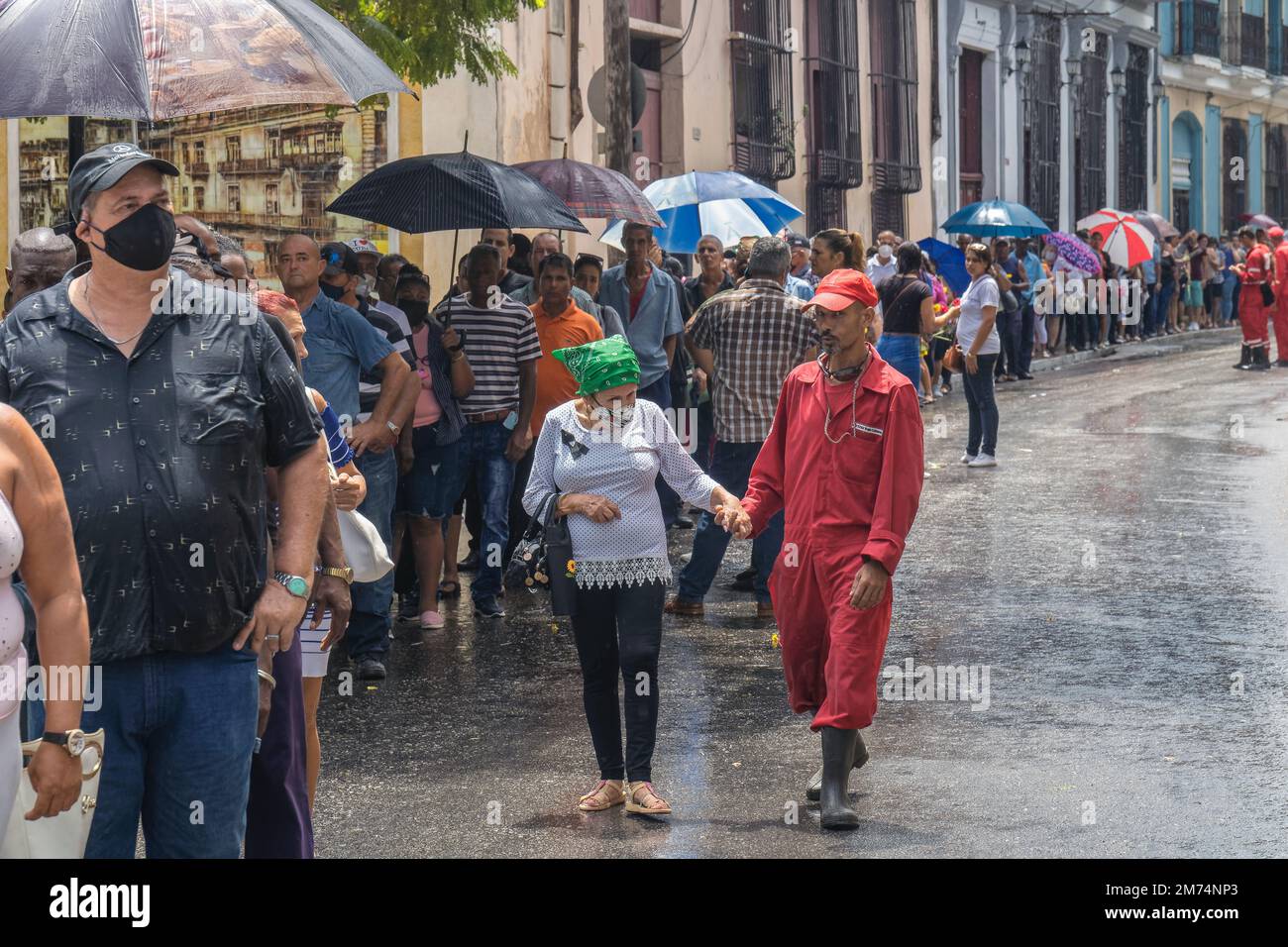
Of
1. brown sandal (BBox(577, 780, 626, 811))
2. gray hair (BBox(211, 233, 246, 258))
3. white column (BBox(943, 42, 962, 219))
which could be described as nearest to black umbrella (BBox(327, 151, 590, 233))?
gray hair (BBox(211, 233, 246, 258))

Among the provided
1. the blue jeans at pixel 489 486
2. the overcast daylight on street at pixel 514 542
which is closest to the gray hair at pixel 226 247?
the overcast daylight on street at pixel 514 542

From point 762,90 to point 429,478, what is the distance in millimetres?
17012

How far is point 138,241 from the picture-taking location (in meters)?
3.98

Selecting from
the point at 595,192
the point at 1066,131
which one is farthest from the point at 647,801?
the point at 1066,131

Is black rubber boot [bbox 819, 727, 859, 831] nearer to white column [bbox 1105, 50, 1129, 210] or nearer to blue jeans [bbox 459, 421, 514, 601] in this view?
blue jeans [bbox 459, 421, 514, 601]

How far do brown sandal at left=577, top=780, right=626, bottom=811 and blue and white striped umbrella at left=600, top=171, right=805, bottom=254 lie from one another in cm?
963

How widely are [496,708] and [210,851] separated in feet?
12.3

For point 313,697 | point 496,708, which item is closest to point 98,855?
point 313,697

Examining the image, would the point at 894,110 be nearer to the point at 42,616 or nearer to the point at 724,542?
the point at 724,542

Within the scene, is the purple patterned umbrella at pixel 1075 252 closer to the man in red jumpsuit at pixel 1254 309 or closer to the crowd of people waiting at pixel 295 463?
the man in red jumpsuit at pixel 1254 309

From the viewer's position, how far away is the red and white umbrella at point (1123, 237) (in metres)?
30.0

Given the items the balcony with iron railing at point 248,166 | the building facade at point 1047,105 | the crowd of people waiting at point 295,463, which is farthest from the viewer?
the building facade at point 1047,105

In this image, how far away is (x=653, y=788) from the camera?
256 inches

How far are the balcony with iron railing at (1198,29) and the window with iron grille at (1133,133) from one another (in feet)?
6.99
